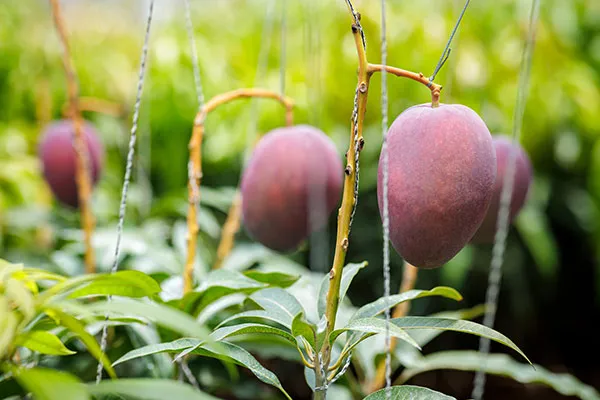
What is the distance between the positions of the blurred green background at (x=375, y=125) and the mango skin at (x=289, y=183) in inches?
19.5

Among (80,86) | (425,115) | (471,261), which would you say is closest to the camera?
(425,115)

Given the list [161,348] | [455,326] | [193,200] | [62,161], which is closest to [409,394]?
[455,326]

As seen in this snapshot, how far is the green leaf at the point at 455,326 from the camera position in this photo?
1.33ft

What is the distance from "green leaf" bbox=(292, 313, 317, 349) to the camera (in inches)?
A: 17.2

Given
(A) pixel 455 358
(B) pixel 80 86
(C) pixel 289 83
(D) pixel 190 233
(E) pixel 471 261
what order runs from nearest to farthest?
(D) pixel 190 233
(A) pixel 455 358
(E) pixel 471 261
(C) pixel 289 83
(B) pixel 80 86

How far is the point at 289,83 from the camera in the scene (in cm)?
142

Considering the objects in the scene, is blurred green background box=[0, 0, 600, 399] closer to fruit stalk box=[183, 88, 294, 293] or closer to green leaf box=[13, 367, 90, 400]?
fruit stalk box=[183, 88, 294, 293]

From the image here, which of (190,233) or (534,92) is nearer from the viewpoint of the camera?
(190,233)

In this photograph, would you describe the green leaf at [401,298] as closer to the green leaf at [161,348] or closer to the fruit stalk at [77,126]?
the green leaf at [161,348]

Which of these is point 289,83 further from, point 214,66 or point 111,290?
point 111,290

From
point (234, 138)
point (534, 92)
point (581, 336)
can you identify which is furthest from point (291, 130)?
point (581, 336)

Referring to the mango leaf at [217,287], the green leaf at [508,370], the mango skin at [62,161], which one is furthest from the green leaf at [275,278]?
the mango skin at [62,161]

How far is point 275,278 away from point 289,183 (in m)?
0.10

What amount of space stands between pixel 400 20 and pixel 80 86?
732 millimetres
